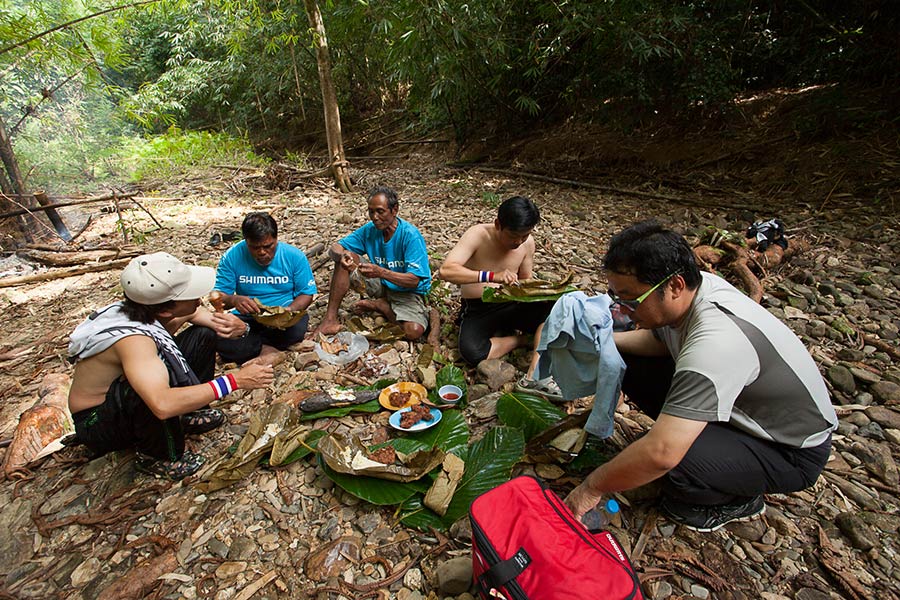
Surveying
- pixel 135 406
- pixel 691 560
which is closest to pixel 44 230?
pixel 135 406

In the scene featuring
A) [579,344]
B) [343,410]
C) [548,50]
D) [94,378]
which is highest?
[548,50]

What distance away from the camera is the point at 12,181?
6.55 meters

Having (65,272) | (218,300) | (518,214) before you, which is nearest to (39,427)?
(218,300)

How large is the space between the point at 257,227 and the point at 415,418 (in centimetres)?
173

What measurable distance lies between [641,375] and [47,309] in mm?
5748

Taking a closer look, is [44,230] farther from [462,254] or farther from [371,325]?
[462,254]

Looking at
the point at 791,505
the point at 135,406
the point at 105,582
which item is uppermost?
the point at 135,406

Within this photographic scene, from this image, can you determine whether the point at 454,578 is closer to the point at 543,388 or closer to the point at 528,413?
the point at 528,413

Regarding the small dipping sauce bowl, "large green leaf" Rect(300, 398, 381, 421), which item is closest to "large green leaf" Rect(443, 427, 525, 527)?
the small dipping sauce bowl

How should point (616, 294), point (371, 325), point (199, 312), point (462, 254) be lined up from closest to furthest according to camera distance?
point (616, 294)
point (199, 312)
point (462, 254)
point (371, 325)

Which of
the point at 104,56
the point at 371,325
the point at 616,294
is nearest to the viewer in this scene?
the point at 616,294

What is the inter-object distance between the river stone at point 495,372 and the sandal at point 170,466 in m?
1.79

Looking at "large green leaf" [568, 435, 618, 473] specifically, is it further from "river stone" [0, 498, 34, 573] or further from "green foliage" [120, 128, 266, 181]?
"green foliage" [120, 128, 266, 181]

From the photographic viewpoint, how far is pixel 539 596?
130cm
